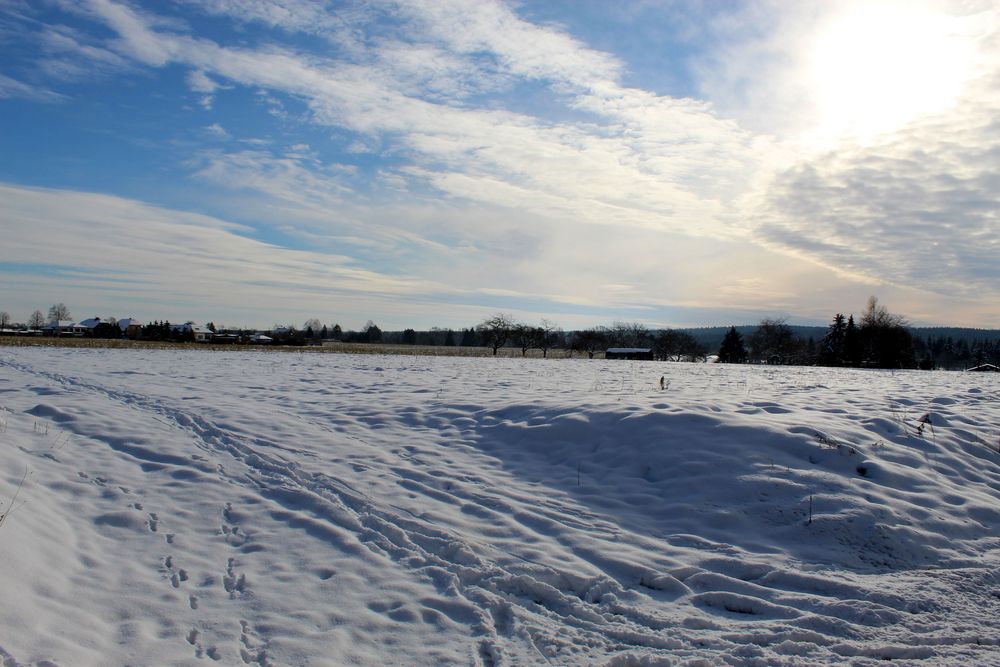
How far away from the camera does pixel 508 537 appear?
5832 millimetres

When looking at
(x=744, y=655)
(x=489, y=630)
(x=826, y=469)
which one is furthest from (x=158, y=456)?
(x=826, y=469)

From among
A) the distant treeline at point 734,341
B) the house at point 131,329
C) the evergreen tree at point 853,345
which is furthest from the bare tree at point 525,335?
the house at point 131,329

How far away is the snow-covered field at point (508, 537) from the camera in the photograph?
394 centimetres

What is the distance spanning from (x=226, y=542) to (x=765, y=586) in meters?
5.16

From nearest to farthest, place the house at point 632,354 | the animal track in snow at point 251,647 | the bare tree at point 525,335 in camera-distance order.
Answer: the animal track in snow at point 251,647, the house at point 632,354, the bare tree at point 525,335

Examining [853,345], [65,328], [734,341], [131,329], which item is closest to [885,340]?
[853,345]

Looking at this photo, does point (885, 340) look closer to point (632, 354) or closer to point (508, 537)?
point (632, 354)

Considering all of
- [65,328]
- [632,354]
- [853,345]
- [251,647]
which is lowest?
[65,328]

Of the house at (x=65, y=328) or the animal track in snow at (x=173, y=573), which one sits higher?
the animal track in snow at (x=173, y=573)

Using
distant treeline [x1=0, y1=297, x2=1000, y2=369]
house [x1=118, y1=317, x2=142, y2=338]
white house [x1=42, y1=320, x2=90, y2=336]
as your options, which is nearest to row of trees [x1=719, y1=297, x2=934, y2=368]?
distant treeline [x1=0, y1=297, x2=1000, y2=369]

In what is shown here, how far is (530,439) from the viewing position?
32.6 feet

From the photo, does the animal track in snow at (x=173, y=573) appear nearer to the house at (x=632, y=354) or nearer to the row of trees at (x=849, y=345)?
the row of trees at (x=849, y=345)

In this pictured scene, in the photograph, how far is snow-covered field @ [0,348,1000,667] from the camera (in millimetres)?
3936

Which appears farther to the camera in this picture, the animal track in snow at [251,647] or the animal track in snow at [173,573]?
the animal track in snow at [173,573]
